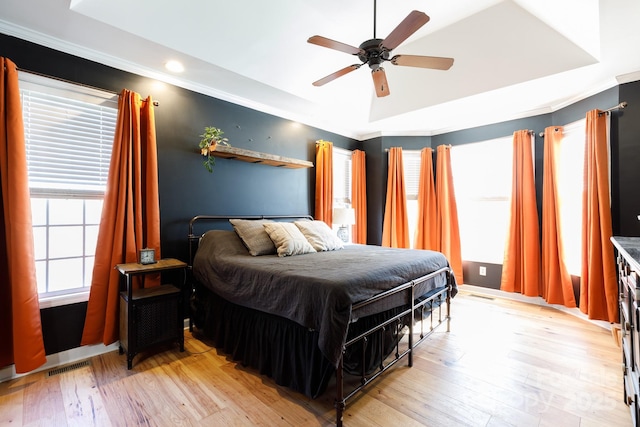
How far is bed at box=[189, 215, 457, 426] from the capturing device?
1718 mm

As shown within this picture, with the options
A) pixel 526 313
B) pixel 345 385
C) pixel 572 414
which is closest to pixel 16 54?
pixel 345 385

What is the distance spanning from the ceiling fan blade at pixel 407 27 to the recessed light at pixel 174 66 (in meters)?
1.94

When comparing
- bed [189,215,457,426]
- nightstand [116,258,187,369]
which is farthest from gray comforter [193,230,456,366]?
nightstand [116,258,187,369]

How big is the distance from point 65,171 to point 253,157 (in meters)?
1.67

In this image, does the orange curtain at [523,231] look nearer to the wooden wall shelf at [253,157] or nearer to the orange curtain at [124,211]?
the wooden wall shelf at [253,157]

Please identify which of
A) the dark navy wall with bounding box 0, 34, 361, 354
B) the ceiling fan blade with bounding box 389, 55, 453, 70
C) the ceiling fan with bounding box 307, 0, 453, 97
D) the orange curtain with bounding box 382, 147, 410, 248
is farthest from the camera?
the orange curtain with bounding box 382, 147, 410, 248

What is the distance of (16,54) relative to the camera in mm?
2172

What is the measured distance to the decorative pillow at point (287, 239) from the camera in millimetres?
2805

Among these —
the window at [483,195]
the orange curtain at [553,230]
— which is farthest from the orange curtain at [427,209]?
the orange curtain at [553,230]

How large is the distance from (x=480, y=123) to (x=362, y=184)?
6.53ft

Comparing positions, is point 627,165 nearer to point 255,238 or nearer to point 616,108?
point 616,108

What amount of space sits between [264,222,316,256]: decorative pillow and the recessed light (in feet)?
5.72

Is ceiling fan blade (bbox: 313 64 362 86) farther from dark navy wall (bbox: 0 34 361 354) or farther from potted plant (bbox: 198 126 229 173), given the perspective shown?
dark navy wall (bbox: 0 34 361 354)

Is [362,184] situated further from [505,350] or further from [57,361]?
[57,361]
